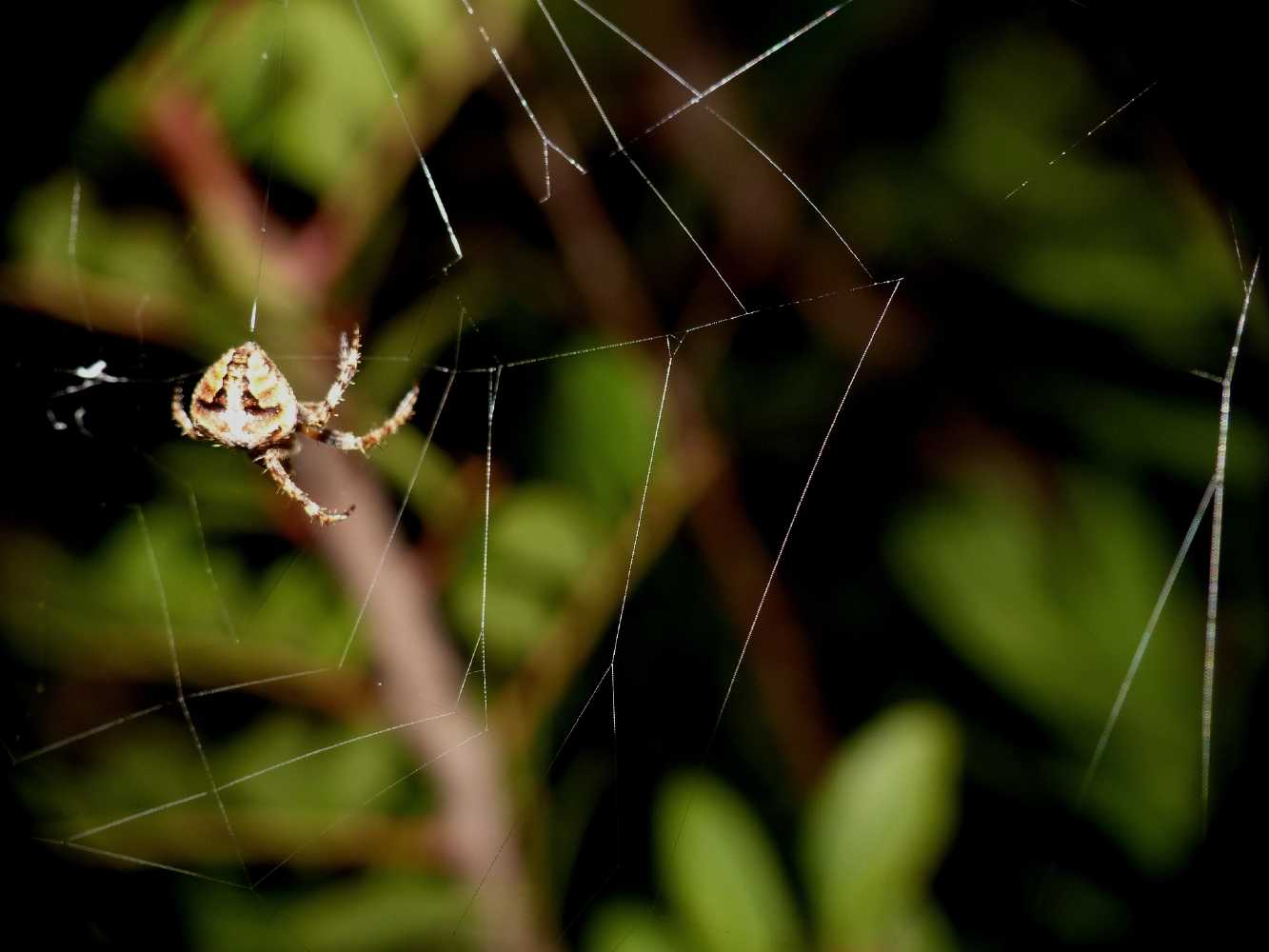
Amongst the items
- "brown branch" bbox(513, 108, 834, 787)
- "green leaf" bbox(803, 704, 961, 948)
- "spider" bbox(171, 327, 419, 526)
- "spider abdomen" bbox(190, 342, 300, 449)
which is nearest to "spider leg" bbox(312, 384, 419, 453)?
"spider" bbox(171, 327, 419, 526)

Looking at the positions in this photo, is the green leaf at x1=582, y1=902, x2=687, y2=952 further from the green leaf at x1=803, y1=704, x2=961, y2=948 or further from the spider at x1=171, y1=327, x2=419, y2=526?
the spider at x1=171, y1=327, x2=419, y2=526

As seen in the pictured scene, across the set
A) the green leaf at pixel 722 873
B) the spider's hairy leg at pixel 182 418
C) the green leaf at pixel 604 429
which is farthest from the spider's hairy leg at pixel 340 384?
the green leaf at pixel 722 873

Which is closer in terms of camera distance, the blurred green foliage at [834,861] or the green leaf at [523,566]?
the blurred green foliage at [834,861]

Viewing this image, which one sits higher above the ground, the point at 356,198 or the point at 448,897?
the point at 356,198

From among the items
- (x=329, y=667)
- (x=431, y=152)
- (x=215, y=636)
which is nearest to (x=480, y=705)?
(x=329, y=667)

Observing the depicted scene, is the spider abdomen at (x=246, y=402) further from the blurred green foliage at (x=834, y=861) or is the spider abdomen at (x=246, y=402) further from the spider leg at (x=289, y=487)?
the blurred green foliage at (x=834, y=861)

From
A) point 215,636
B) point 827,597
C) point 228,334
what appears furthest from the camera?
point 827,597

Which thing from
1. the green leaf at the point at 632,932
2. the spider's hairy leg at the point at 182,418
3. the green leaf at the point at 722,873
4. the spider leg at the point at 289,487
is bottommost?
the green leaf at the point at 632,932

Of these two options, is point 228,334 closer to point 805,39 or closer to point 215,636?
point 215,636
